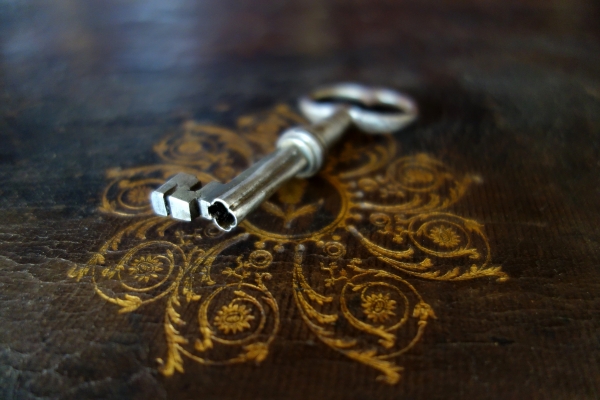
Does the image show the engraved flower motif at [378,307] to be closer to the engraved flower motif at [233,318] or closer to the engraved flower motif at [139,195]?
the engraved flower motif at [233,318]

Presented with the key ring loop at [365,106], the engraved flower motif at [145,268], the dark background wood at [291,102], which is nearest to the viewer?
the dark background wood at [291,102]

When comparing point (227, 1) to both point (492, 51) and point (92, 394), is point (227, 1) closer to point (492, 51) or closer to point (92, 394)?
point (492, 51)

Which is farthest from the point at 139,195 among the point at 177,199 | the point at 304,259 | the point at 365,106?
the point at 365,106

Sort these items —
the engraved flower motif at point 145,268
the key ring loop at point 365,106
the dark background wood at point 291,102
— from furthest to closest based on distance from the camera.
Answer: the key ring loop at point 365,106
the engraved flower motif at point 145,268
the dark background wood at point 291,102

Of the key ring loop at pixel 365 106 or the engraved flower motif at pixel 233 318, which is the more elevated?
the key ring loop at pixel 365 106

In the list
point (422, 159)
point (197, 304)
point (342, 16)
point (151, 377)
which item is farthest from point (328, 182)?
point (342, 16)

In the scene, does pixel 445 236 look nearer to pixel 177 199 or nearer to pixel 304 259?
pixel 304 259

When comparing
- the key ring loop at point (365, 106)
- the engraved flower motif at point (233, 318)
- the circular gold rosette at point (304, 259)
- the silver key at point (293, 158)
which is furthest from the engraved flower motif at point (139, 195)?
the key ring loop at point (365, 106)
